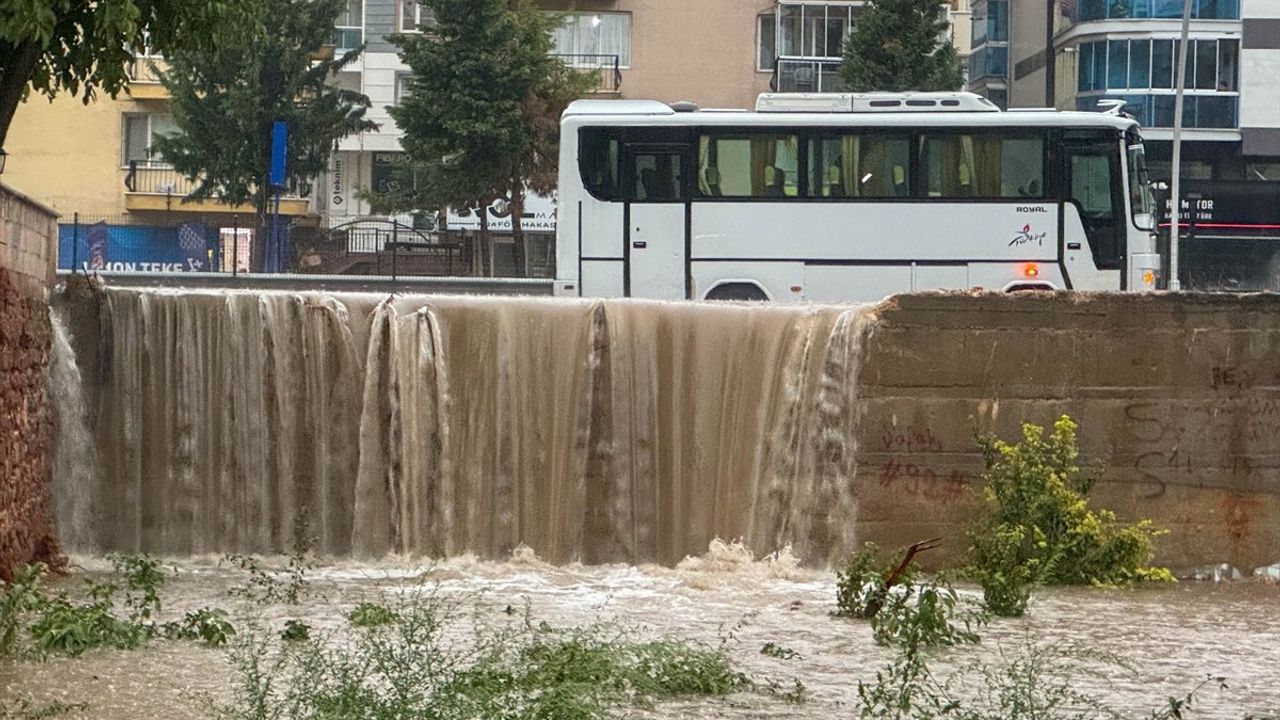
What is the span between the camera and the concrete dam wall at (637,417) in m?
16.3

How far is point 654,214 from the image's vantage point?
84.2 feet

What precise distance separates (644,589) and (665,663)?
180 inches

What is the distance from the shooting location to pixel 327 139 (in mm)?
41969

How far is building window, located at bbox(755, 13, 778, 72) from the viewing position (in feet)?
154

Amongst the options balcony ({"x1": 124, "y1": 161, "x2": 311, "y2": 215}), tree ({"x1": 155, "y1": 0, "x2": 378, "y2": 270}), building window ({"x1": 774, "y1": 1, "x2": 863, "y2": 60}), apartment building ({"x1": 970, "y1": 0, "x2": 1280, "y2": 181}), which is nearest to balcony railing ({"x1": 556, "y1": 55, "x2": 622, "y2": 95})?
building window ({"x1": 774, "y1": 1, "x2": 863, "y2": 60})

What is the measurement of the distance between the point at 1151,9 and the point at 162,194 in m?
23.6

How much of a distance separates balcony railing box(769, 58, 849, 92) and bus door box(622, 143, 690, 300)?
830 inches

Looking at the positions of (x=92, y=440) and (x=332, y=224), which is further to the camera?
(x=332, y=224)

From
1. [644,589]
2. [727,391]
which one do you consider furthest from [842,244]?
[644,589]

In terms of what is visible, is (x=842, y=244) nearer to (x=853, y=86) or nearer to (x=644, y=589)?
(x=644, y=589)

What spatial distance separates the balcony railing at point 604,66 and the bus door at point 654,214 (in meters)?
20.8

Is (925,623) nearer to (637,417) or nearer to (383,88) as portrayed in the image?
(637,417)

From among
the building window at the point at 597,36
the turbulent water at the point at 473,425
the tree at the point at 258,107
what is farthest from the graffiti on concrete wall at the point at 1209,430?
the building window at the point at 597,36

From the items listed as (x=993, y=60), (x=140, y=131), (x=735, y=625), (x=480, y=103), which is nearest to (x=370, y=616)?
(x=735, y=625)
